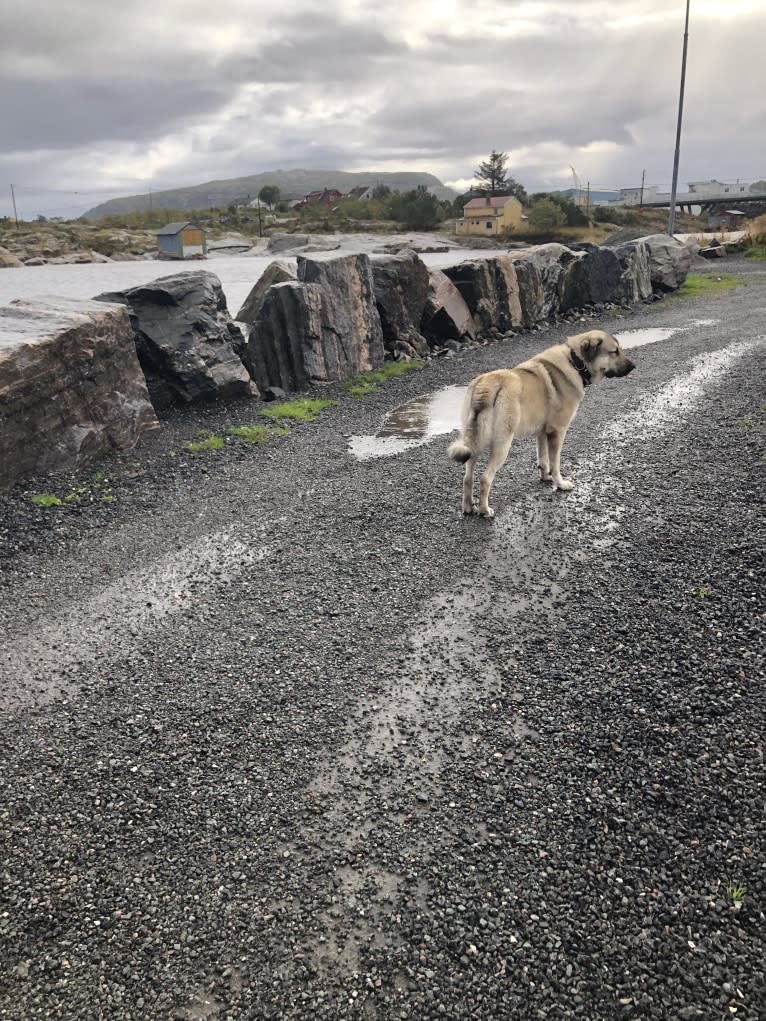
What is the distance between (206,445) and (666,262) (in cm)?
2277

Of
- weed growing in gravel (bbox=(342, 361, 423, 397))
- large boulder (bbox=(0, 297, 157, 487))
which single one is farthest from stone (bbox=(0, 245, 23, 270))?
large boulder (bbox=(0, 297, 157, 487))

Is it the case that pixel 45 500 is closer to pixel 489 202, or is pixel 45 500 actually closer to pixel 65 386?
pixel 65 386

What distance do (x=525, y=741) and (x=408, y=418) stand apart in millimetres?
8959

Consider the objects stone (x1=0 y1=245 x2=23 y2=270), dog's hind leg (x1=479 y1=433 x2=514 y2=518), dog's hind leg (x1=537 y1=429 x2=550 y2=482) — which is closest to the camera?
dog's hind leg (x1=479 y1=433 x2=514 y2=518)

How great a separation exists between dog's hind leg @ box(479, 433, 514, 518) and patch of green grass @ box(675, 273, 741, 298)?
22.1 m

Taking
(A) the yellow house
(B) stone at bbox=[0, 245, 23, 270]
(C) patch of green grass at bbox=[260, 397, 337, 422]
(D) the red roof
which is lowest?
(C) patch of green grass at bbox=[260, 397, 337, 422]

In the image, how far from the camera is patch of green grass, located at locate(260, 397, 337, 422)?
12875 mm

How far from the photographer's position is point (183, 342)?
12.9m

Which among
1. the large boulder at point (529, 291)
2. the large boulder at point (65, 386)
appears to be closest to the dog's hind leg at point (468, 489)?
the large boulder at point (65, 386)

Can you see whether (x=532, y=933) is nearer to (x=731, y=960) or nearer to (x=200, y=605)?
(x=731, y=960)

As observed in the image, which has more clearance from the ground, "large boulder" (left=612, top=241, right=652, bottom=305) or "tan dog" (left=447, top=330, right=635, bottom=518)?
"large boulder" (left=612, top=241, right=652, bottom=305)

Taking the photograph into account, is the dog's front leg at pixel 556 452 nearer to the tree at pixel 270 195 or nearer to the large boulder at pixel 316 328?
the large boulder at pixel 316 328

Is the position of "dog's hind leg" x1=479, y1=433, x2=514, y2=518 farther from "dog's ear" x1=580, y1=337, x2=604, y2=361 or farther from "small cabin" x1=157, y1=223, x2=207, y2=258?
"small cabin" x1=157, y1=223, x2=207, y2=258

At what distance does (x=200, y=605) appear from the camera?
6547mm
